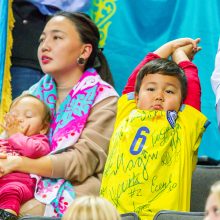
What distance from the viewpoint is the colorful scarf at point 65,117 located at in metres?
2.75

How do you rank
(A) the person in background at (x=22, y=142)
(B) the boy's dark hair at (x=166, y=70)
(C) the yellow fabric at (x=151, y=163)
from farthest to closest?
(B) the boy's dark hair at (x=166, y=70) → (A) the person in background at (x=22, y=142) → (C) the yellow fabric at (x=151, y=163)

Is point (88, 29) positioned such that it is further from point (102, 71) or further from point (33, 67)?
point (33, 67)

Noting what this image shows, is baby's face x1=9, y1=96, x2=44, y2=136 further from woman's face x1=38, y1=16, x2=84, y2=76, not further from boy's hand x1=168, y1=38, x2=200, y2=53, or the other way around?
boy's hand x1=168, y1=38, x2=200, y2=53

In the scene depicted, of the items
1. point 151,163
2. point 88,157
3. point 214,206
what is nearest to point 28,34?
point 88,157

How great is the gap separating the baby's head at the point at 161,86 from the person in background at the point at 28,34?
36.7 inches

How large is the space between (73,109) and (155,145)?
1.68ft

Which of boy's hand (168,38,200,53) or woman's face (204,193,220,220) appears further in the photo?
boy's hand (168,38,200,53)

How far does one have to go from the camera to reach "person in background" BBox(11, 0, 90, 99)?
11.8 feet

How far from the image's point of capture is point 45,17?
369 cm

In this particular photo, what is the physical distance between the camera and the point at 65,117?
299 cm

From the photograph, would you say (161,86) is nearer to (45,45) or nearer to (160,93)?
(160,93)

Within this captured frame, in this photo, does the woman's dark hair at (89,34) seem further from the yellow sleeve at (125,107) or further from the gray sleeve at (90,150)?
the yellow sleeve at (125,107)

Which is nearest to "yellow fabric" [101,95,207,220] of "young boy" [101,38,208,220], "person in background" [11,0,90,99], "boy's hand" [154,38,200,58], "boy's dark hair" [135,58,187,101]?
"young boy" [101,38,208,220]

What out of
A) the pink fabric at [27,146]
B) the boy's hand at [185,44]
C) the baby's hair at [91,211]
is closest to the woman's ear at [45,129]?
the pink fabric at [27,146]
